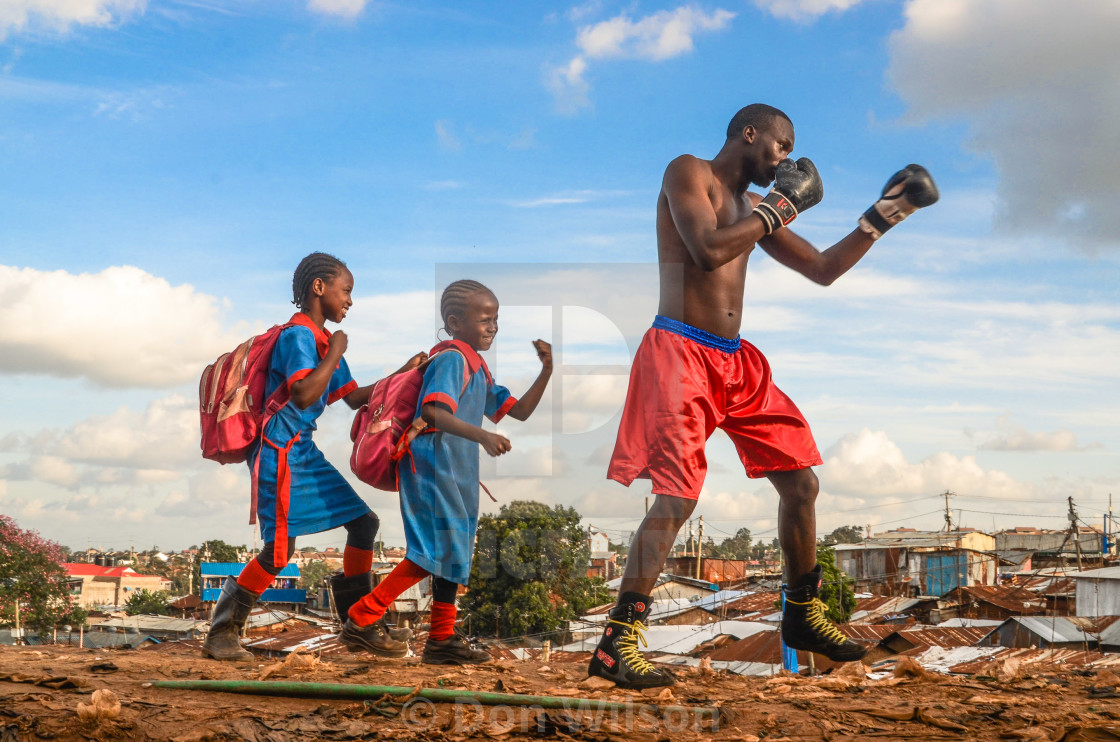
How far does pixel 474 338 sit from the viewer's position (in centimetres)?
445

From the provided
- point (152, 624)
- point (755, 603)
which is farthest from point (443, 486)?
point (152, 624)

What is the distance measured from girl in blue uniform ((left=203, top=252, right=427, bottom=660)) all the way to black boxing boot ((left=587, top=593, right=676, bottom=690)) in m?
1.50

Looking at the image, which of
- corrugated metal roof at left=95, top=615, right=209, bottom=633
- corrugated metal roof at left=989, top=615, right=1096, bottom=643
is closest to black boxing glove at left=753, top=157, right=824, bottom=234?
corrugated metal roof at left=989, top=615, right=1096, bottom=643

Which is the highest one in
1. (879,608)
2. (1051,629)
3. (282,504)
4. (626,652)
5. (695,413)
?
(695,413)

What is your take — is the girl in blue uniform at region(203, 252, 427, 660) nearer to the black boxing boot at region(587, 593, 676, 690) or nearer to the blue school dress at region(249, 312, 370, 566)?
the blue school dress at region(249, 312, 370, 566)

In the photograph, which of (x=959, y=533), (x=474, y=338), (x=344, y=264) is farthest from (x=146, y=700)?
(x=959, y=533)

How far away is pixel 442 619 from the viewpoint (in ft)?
14.1

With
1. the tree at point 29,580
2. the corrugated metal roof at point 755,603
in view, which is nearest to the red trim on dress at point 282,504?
the tree at point 29,580

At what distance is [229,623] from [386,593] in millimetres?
779

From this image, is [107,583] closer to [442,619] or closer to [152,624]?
[152,624]

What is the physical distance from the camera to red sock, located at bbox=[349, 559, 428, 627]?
4.21m

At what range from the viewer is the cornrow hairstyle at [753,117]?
13.1ft

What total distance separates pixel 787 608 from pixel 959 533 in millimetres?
52813

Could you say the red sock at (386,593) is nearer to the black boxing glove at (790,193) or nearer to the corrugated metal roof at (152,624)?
the black boxing glove at (790,193)
